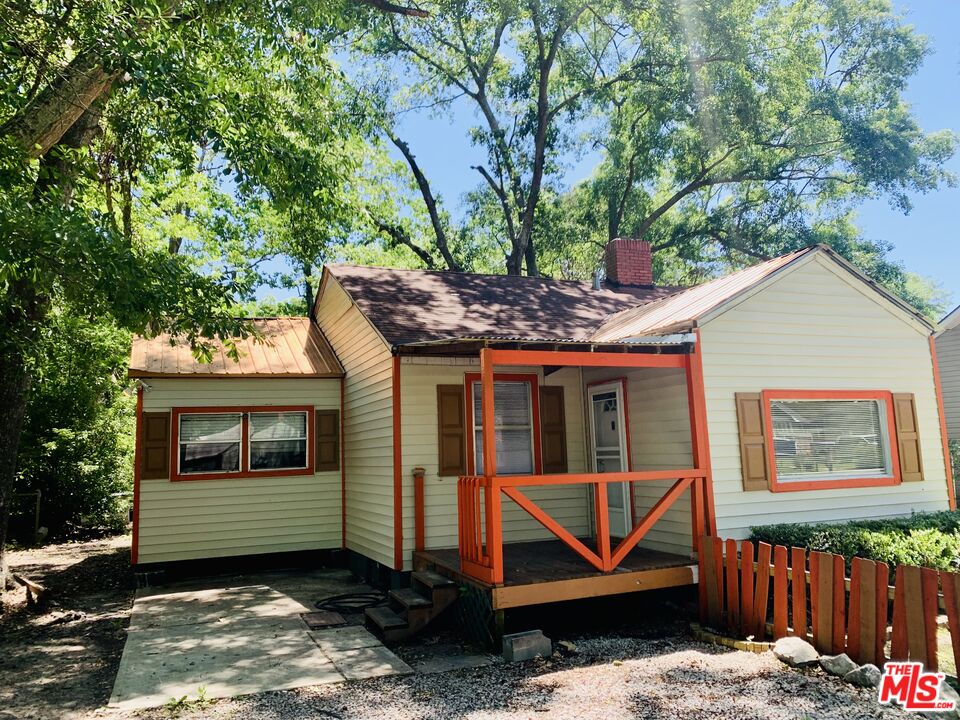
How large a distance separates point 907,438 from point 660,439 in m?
3.37

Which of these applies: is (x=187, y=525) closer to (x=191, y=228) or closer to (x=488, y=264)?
(x=191, y=228)

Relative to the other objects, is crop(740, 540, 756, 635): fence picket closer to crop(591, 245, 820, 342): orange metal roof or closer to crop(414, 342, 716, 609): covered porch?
crop(414, 342, 716, 609): covered porch

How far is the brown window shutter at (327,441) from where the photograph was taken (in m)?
11.0

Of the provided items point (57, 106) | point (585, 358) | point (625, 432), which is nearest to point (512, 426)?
point (625, 432)

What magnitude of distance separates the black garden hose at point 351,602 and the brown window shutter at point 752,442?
4645 mm

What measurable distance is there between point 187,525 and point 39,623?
8.16ft

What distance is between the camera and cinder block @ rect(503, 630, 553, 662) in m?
6.03

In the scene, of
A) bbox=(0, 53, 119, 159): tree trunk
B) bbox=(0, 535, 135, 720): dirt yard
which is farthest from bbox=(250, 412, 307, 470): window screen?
bbox=(0, 53, 119, 159): tree trunk

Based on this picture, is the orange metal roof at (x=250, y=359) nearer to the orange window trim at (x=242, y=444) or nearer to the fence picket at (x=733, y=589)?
the orange window trim at (x=242, y=444)

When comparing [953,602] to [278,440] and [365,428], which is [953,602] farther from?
[278,440]

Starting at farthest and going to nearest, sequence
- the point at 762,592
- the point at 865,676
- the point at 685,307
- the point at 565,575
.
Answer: the point at 685,307 → the point at 565,575 → the point at 762,592 → the point at 865,676

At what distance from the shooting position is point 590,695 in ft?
16.7

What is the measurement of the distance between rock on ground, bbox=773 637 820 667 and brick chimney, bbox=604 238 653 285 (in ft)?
28.6

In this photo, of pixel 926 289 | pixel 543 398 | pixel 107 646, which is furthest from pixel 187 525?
pixel 926 289
